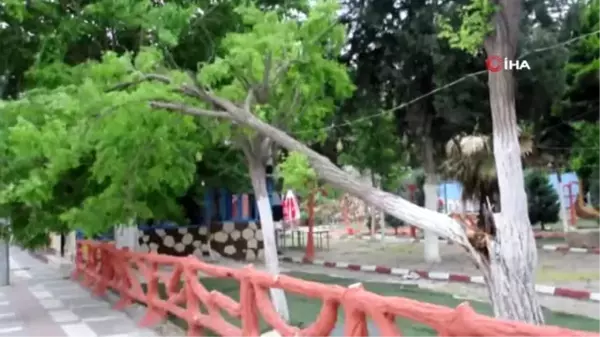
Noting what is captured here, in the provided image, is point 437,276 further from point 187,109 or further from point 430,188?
point 187,109

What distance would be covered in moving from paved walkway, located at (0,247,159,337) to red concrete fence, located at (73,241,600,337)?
408 millimetres

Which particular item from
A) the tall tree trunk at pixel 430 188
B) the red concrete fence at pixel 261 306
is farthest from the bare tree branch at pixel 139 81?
the tall tree trunk at pixel 430 188

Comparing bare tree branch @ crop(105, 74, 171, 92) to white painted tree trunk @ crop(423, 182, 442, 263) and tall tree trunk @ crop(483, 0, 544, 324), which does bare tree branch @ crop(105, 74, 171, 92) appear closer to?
tall tree trunk @ crop(483, 0, 544, 324)

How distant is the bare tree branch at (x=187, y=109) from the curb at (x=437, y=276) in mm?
5999

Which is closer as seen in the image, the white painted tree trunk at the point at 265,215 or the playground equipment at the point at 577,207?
the white painted tree trunk at the point at 265,215

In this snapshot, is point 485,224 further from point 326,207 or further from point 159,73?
point 326,207

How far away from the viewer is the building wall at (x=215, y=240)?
24.8 metres

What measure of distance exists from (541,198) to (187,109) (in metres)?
27.7

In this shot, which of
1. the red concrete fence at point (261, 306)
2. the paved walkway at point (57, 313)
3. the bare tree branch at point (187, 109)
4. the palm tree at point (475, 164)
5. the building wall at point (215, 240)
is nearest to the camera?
the red concrete fence at point (261, 306)

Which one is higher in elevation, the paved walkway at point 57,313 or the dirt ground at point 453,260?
the dirt ground at point 453,260

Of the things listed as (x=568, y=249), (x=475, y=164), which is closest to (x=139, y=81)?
(x=568, y=249)

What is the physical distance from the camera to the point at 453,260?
69.2ft

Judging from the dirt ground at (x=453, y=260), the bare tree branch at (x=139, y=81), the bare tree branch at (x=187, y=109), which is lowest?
the dirt ground at (x=453, y=260)

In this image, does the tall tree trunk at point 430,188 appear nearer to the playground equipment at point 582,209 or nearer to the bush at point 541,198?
the playground equipment at point 582,209
